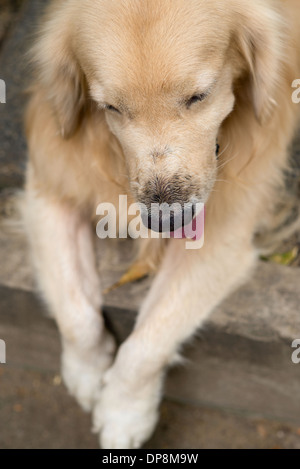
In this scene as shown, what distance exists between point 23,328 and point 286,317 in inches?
49.6

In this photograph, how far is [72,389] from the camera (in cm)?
261

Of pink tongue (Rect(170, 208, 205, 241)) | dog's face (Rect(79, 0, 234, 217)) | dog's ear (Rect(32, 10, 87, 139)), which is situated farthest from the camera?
pink tongue (Rect(170, 208, 205, 241))

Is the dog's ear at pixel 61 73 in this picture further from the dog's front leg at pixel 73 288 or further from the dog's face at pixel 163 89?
the dog's front leg at pixel 73 288

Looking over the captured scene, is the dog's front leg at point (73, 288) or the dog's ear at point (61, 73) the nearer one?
the dog's ear at point (61, 73)

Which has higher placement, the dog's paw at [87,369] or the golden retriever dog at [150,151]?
the golden retriever dog at [150,151]

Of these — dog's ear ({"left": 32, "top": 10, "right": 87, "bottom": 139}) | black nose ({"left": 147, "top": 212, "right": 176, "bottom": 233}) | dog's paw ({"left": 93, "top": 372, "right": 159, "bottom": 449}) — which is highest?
dog's ear ({"left": 32, "top": 10, "right": 87, "bottom": 139})

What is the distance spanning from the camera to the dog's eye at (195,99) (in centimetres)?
178

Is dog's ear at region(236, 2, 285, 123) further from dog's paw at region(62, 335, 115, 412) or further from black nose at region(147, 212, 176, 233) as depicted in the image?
dog's paw at region(62, 335, 115, 412)

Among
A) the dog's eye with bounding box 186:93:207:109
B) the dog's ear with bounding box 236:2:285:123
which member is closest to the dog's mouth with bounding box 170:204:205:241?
the dog's ear with bounding box 236:2:285:123

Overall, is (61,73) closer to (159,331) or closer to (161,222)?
(161,222)

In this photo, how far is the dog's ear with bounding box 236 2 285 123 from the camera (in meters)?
1.97

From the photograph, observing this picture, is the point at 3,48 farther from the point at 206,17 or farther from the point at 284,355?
the point at 284,355

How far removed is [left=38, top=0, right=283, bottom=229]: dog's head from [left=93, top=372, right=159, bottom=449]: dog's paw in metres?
0.95

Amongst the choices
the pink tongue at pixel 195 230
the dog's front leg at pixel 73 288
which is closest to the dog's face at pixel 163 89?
the pink tongue at pixel 195 230
